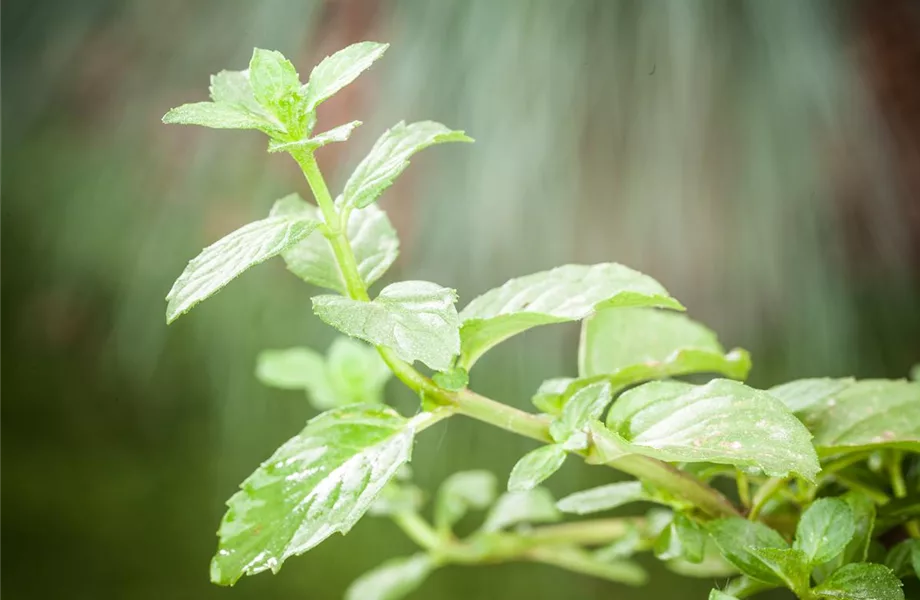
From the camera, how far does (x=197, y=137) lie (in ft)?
2.48

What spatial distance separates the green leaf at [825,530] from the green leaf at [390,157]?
7.1 inches

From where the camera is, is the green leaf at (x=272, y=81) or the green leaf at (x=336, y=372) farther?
the green leaf at (x=336, y=372)

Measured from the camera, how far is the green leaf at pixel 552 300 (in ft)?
0.87

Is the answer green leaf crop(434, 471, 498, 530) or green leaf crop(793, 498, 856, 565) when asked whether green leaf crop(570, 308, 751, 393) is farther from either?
green leaf crop(434, 471, 498, 530)

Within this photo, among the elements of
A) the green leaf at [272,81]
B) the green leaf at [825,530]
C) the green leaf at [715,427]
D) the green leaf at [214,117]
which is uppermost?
the green leaf at [272,81]

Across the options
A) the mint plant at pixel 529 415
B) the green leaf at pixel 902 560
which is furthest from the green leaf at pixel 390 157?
the green leaf at pixel 902 560

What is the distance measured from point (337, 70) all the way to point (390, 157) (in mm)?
39

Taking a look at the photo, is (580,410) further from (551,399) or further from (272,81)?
(272,81)

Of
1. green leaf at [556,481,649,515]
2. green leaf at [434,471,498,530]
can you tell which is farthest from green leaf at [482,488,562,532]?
green leaf at [556,481,649,515]

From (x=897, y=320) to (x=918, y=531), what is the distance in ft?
1.74

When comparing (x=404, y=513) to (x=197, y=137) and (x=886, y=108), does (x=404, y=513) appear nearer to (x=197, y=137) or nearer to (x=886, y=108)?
(x=197, y=137)

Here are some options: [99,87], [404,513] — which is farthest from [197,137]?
[404,513]

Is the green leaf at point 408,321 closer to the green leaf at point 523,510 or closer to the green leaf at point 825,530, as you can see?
the green leaf at point 825,530

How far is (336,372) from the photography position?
0.49 m
